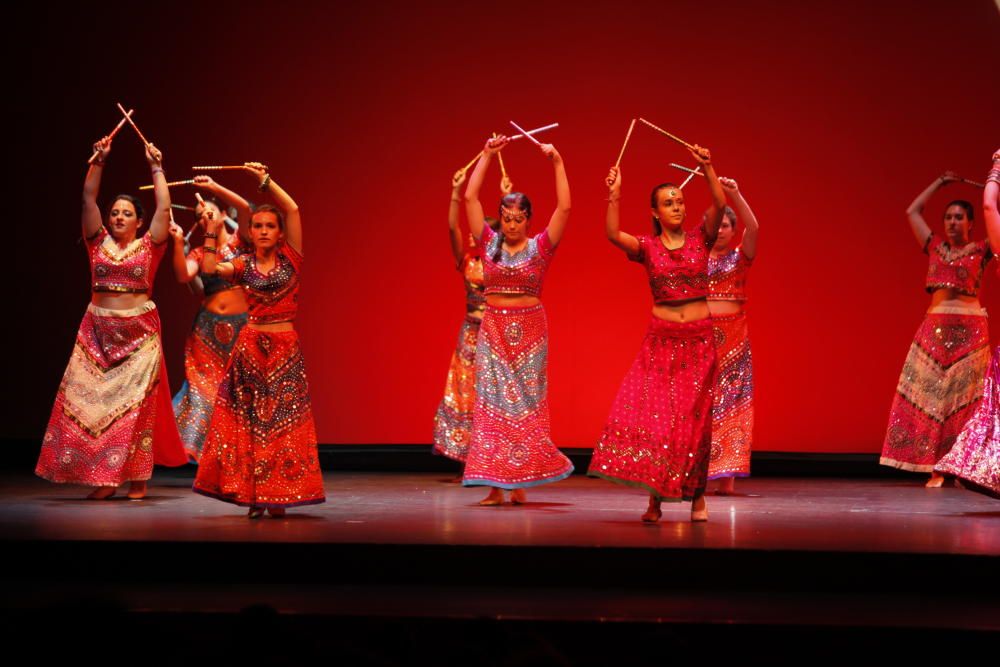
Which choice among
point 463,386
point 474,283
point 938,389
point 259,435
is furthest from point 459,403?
point 938,389

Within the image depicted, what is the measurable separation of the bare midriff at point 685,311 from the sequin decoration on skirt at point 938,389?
223 cm

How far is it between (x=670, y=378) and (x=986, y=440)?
55.6 inches

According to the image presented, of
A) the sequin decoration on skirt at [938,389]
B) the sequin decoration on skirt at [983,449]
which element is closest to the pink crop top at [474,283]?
the sequin decoration on skirt at [938,389]

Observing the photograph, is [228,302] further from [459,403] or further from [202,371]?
[459,403]

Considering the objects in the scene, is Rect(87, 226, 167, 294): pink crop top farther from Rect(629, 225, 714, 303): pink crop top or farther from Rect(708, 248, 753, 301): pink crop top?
Rect(708, 248, 753, 301): pink crop top

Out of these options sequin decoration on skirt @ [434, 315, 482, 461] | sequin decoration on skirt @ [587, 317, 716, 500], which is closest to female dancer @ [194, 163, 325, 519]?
sequin decoration on skirt @ [587, 317, 716, 500]

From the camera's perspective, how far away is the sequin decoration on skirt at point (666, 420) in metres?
5.36

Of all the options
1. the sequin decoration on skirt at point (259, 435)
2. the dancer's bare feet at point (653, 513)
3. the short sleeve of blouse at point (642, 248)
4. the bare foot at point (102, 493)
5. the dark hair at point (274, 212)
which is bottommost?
the bare foot at point (102, 493)

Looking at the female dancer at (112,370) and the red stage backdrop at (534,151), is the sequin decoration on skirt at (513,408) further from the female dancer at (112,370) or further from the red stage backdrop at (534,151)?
the red stage backdrop at (534,151)

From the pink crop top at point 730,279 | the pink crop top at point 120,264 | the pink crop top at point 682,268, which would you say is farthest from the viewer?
the pink crop top at point 730,279

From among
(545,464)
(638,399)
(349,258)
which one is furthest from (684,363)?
(349,258)

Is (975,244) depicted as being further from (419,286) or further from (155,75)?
(155,75)

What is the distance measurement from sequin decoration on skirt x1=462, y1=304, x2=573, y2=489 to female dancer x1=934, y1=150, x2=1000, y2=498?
65.1 inches

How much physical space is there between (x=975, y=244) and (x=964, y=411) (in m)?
0.87
